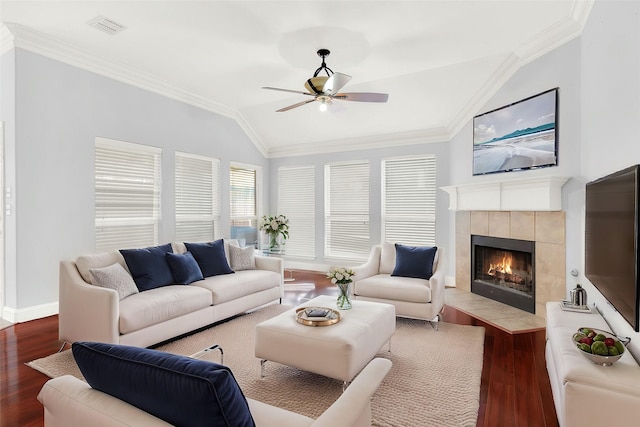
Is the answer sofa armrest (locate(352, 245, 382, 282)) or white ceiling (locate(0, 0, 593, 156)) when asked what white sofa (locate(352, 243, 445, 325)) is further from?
white ceiling (locate(0, 0, 593, 156))

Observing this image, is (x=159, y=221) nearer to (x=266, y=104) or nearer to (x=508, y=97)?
(x=266, y=104)

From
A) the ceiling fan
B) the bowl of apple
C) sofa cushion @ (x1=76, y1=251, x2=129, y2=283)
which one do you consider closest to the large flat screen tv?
the bowl of apple

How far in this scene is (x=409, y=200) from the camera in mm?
6418

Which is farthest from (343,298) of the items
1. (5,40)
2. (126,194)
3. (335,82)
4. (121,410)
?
(5,40)

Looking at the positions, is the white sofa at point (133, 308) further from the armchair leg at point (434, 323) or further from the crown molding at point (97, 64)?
the crown molding at point (97, 64)

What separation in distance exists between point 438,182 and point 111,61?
5148mm

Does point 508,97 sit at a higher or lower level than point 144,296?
higher

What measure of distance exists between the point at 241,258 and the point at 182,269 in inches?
38.8

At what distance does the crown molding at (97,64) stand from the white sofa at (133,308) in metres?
2.52

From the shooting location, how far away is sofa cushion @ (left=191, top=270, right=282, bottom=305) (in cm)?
Answer: 381

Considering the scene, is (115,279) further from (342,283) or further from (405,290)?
(405,290)

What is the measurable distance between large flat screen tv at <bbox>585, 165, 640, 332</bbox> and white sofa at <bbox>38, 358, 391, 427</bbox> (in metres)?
1.49

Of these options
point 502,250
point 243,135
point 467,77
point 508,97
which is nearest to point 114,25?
point 243,135

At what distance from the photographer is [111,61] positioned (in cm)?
454
